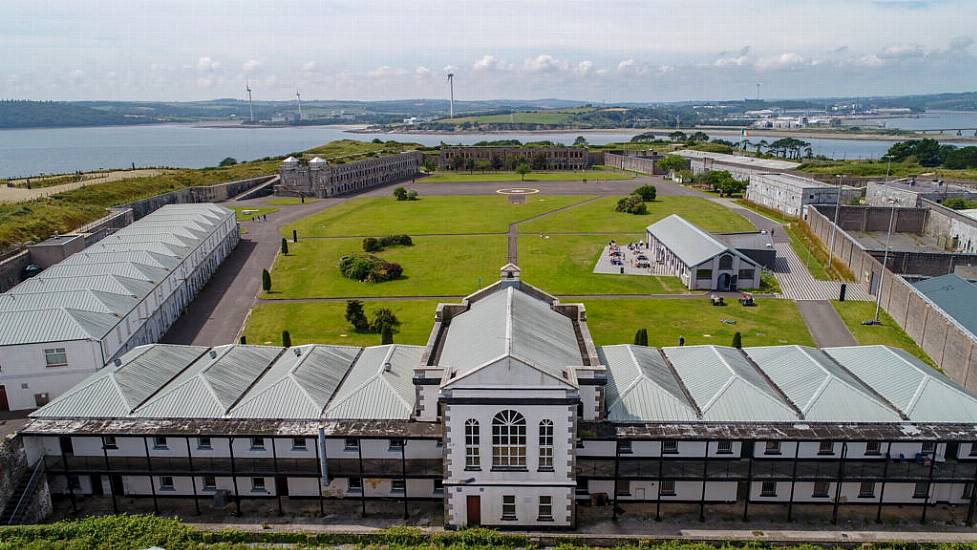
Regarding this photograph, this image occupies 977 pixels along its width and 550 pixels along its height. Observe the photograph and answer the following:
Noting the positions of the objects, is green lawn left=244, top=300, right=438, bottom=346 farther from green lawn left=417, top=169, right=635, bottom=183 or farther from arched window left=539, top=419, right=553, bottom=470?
green lawn left=417, top=169, right=635, bottom=183

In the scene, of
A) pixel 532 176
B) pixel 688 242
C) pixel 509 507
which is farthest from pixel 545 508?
pixel 532 176

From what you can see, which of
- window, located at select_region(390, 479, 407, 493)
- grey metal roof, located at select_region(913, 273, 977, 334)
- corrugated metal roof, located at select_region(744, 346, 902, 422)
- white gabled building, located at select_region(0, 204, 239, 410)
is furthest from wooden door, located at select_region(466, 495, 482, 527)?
grey metal roof, located at select_region(913, 273, 977, 334)

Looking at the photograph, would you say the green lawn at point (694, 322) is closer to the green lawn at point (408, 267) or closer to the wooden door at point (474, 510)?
the green lawn at point (408, 267)

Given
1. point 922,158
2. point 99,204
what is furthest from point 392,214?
point 922,158

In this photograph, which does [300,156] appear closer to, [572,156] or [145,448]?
[572,156]

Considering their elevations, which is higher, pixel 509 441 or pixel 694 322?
pixel 509 441

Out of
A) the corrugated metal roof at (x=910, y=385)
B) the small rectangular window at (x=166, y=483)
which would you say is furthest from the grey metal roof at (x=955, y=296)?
the small rectangular window at (x=166, y=483)

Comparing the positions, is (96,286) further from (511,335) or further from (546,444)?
(546,444)

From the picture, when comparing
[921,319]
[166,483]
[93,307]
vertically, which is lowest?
[166,483]
